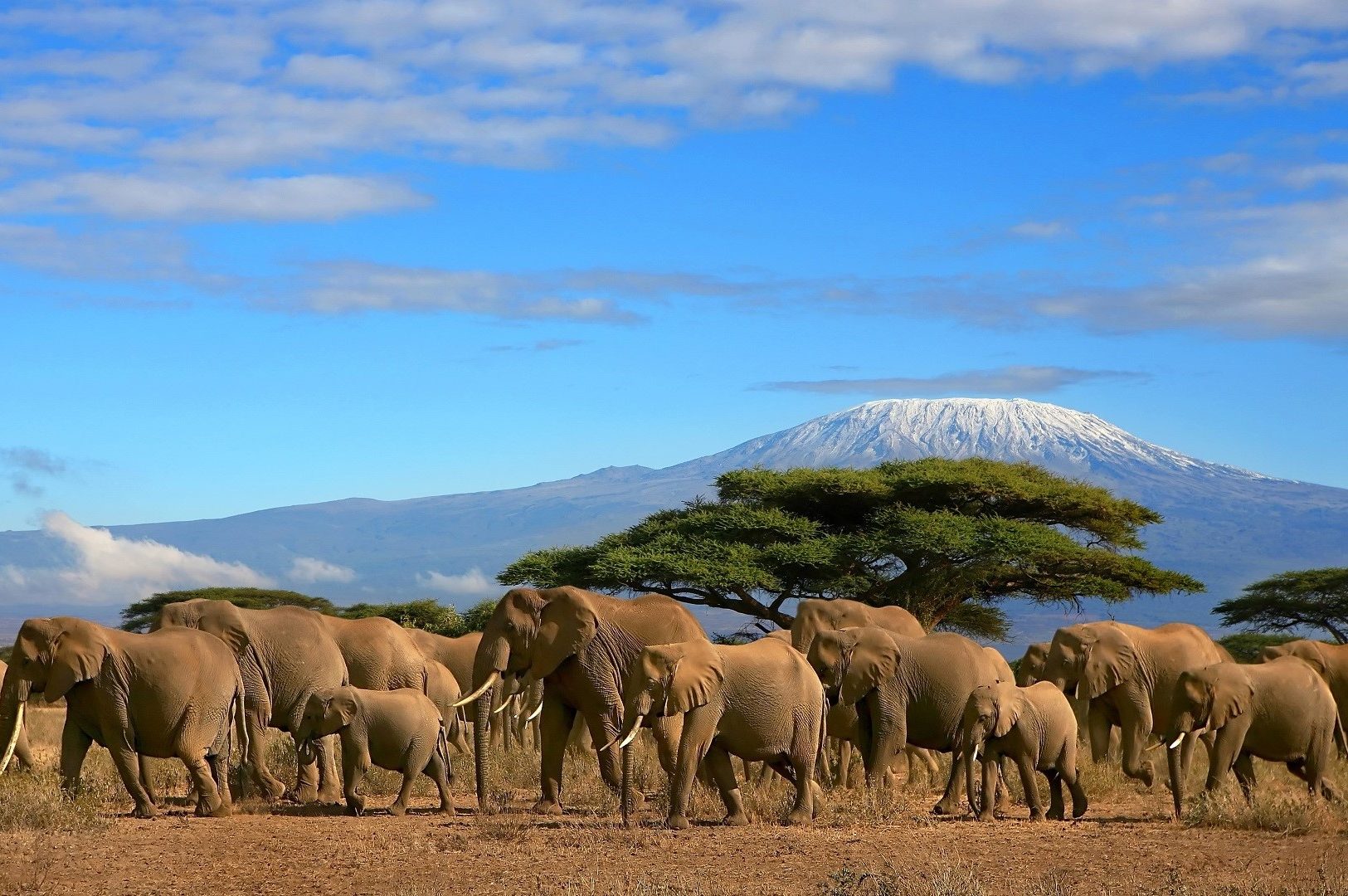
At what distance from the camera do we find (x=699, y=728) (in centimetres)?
1488

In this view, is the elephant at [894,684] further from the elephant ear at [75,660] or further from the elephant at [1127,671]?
the elephant ear at [75,660]

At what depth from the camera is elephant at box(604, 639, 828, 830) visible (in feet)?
48.5

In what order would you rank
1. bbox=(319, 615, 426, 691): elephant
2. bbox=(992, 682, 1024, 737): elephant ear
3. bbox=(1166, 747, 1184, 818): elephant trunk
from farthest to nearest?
bbox=(319, 615, 426, 691): elephant < bbox=(1166, 747, 1184, 818): elephant trunk < bbox=(992, 682, 1024, 737): elephant ear

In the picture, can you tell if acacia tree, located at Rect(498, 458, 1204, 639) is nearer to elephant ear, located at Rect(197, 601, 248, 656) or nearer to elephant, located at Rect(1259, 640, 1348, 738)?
elephant, located at Rect(1259, 640, 1348, 738)

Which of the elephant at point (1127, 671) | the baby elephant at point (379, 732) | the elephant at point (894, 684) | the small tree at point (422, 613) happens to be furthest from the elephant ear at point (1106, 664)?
the small tree at point (422, 613)

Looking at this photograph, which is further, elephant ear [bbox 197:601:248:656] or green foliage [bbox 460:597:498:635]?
green foliage [bbox 460:597:498:635]

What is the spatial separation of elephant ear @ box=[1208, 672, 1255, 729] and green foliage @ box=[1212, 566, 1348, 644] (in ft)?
112

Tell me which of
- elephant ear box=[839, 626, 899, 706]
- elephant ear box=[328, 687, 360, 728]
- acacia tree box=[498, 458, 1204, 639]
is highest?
acacia tree box=[498, 458, 1204, 639]

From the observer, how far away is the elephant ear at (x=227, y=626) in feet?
56.2

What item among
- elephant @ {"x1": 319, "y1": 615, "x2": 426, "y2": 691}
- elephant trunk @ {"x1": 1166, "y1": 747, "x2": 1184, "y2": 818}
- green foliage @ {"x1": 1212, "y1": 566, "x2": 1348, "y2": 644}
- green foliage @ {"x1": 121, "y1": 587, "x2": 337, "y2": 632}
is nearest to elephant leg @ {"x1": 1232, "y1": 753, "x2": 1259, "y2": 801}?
elephant trunk @ {"x1": 1166, "y1": 747, "x2": 1184, "y2": 818}

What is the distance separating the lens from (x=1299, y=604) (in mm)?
50375

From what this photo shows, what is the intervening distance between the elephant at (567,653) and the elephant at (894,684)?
1.61 meters

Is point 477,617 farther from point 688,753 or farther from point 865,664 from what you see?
point 688,753

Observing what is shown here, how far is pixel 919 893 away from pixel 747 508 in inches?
1154
